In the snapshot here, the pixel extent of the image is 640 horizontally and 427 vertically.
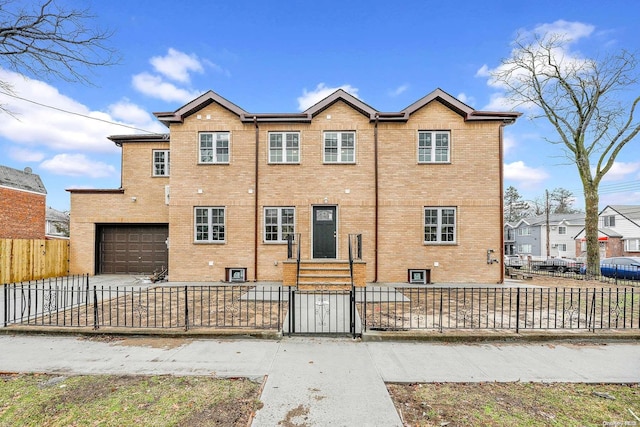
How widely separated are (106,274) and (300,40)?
1503cm

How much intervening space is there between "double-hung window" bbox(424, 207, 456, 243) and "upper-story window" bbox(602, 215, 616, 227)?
39345 mm

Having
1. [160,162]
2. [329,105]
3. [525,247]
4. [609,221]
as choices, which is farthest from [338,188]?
[525,247]

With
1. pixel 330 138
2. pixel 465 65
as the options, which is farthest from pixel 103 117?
pixel 465 65

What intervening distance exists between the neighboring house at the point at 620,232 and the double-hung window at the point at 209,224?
3908 cm

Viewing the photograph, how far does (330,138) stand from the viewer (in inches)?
515

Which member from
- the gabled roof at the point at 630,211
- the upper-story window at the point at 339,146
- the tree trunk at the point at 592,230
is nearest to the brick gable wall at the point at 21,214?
the upper-story window at the point at 339,146

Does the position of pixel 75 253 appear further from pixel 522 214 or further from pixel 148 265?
pixel 522 214

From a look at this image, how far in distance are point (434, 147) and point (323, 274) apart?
23.5ft

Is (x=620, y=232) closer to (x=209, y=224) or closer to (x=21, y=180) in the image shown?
(x=209, y=224)

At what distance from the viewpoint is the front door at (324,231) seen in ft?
42.1

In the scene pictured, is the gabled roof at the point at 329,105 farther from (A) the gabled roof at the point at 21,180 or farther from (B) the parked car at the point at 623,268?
(B) the parked car at the point at 623,268

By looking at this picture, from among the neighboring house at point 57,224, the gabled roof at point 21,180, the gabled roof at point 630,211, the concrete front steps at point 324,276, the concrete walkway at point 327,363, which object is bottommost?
the concrete walkway at point 327,363

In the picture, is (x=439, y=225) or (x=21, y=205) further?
(x=21, y=205)

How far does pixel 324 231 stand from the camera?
12914mm
